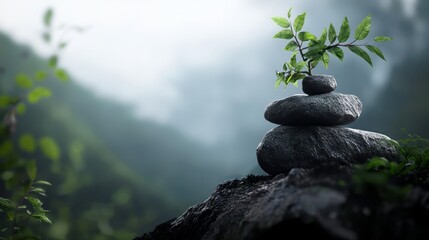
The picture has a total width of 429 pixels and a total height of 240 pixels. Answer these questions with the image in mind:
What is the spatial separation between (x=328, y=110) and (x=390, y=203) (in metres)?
2.48

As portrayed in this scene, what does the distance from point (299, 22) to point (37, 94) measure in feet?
10.5

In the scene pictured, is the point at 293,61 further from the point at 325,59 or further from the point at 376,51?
the point at 376,51

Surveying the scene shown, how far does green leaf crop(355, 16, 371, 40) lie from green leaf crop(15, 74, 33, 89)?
11.2 feet

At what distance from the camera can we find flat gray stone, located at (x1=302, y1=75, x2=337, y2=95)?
4.46 meters

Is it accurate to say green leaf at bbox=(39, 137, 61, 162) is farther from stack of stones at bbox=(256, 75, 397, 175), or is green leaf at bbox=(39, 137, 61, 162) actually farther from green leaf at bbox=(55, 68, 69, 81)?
stack of stones at bbox=(256, 75, 397, 175)

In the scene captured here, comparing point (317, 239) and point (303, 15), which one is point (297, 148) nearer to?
point (303, 15)

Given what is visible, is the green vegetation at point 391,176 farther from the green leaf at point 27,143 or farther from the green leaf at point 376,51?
the green leaf at point 27,143

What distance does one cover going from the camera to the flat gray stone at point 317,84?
4.46m

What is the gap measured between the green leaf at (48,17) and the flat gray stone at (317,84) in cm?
346

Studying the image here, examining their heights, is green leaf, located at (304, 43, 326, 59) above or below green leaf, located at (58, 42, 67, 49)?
below

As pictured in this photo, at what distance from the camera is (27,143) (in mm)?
1576

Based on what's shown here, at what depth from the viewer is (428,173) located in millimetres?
2736

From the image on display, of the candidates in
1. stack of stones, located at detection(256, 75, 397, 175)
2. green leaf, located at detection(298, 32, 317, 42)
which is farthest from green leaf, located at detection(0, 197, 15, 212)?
green leaf, located at detection(298, 32, 317, 42)

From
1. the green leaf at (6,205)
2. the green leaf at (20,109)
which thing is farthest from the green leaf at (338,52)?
the green leaf at (6,205)
